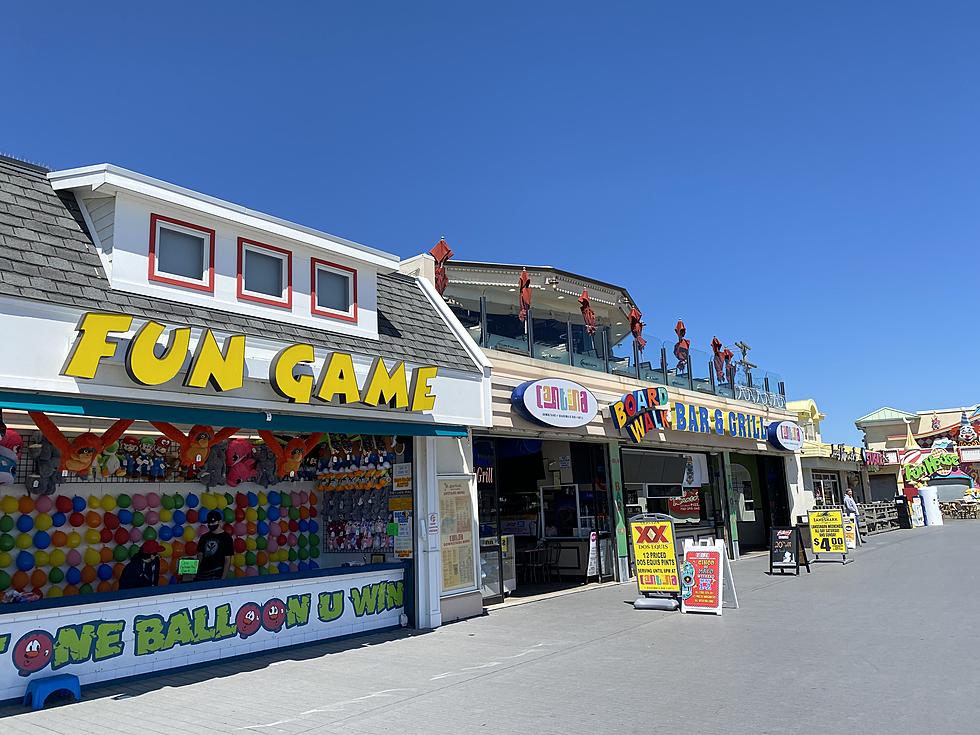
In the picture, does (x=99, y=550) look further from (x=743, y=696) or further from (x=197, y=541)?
(x=743, y=696)

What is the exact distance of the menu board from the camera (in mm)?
12297

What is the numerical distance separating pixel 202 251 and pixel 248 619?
188 inches

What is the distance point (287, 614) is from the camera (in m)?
10.1

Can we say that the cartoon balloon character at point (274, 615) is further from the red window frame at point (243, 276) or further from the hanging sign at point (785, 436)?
the hanging sign at point (785, 436)

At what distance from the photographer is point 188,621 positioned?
8.99 metres

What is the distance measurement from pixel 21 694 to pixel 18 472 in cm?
328

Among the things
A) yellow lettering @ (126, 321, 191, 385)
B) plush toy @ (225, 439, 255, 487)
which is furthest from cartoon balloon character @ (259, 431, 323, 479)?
yellow lettering @ (126, 321, 191, 385)

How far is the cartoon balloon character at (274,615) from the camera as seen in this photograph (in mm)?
9852

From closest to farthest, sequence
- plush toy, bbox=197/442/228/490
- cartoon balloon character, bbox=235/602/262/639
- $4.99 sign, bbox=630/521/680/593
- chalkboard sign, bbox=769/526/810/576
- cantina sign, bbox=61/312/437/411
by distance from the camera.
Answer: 1. cantina sign, bbox=61/312/437/411
2. cartoon balloon character, bbox=235/602/262/639
3. plush toy, bbox=197/442/228/490
4. $4.99 sign, bbox=630/521/680/593
5. chalkboard sign, bbox=769/526/810/576

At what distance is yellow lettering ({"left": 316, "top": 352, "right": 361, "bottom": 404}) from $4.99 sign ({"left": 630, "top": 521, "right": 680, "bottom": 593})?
20.3ft

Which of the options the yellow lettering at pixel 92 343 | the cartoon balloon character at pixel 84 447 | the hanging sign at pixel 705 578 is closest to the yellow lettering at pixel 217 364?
the yellow lettering at pixel 92 343

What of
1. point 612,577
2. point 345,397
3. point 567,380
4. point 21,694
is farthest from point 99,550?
point 612,577

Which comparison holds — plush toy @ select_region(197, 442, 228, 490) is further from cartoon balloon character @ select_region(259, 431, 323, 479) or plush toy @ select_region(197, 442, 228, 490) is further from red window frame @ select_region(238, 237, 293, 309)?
red window frame @ select_region(238, 237, 293, 309)

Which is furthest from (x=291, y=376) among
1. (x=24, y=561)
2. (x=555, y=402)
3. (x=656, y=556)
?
(x=656, y=556)
